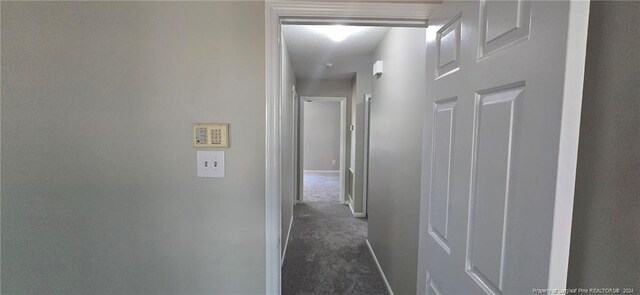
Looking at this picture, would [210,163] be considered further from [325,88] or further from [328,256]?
[325,88]

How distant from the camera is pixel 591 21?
55 cm

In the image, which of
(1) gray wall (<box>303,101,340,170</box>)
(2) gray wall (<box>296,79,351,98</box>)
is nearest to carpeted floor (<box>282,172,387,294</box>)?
(2) gray wall (<box>296,79,351,98</box>)

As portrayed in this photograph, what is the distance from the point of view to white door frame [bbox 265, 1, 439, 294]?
101cm

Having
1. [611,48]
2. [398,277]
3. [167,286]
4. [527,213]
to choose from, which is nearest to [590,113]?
[611,48]

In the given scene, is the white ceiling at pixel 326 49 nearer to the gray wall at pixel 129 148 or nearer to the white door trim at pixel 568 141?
the gray wall at pixel 129 148

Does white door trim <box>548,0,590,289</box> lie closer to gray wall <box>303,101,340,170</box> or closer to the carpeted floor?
the carpeted floor

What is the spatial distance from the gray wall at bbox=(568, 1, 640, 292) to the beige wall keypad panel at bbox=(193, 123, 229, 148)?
42.7 inches

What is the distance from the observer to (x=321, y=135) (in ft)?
25.8

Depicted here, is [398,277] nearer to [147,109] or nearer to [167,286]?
[167,286]

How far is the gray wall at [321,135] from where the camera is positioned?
25.5 ft

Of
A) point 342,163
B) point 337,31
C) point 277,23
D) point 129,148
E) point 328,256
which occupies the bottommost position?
point 328,256

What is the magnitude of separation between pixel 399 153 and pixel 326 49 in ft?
5.34

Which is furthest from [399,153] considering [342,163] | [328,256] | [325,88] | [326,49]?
[325,88]

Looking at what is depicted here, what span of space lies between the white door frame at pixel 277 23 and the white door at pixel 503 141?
15 cm
